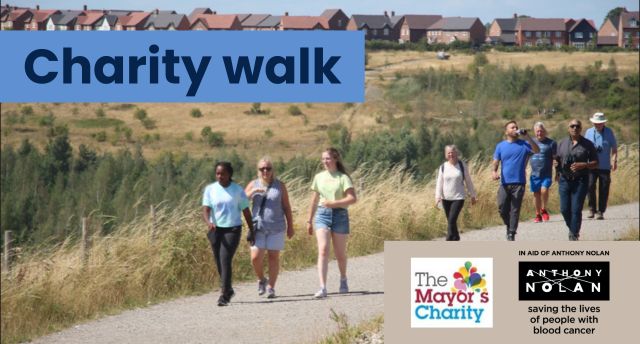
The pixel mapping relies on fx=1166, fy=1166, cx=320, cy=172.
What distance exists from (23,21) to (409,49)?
4.75 metres

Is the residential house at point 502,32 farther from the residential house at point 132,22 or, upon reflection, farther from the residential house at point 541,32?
the residential house at point 132,22

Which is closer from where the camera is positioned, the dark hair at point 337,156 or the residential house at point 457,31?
the dark hair at point 337,156

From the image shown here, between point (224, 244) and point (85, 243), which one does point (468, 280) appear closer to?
point (224, 244)

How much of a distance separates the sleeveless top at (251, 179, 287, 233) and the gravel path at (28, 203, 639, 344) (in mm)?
808

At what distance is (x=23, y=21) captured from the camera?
1032 cm

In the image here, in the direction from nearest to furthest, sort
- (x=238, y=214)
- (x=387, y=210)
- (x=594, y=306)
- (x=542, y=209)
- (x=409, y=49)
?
(x=594, y=306), (x=238, y=214), (x=542, y=209), (x=409, y=49), (x=387, y=210)

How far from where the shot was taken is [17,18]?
1031 centimetres

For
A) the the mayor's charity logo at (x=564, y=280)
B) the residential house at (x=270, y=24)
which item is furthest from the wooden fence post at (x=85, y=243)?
the the mayor's charity logo at (x=564, y=280)

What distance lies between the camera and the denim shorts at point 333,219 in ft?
32.1

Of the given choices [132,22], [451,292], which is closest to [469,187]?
[132,22]

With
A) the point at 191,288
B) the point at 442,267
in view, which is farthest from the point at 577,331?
the point at 191,288

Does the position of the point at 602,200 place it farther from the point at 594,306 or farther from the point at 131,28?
the point at 594,306

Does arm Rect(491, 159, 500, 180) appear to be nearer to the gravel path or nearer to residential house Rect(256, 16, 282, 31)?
the gravel path

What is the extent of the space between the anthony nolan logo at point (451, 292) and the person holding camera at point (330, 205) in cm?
276
